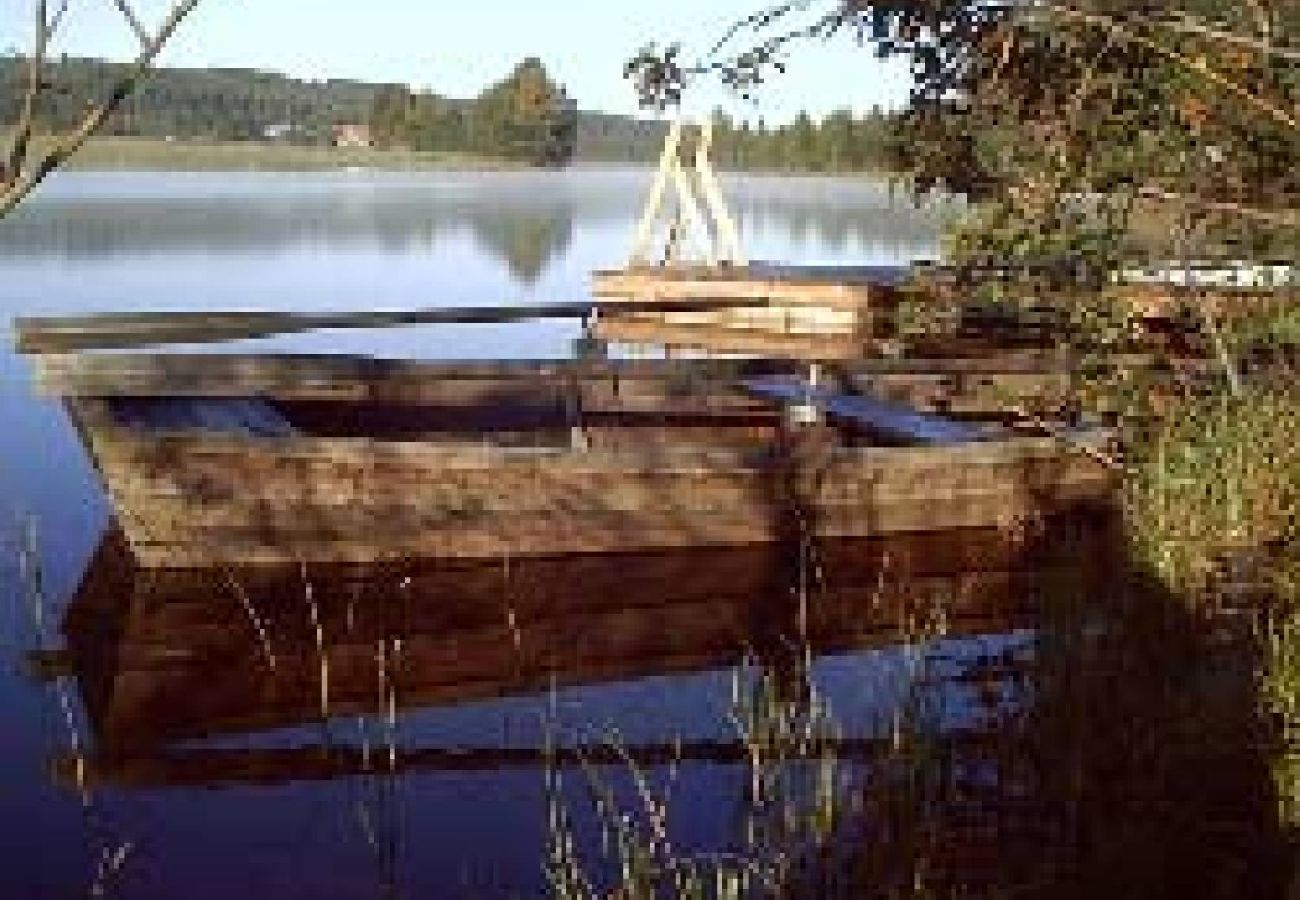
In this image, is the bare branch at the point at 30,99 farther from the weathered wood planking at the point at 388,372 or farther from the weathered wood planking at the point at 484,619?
the weathered wood planking at the point at 388,372

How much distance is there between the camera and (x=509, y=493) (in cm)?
1252

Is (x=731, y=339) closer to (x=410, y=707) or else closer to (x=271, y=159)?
(x=410, y=707)

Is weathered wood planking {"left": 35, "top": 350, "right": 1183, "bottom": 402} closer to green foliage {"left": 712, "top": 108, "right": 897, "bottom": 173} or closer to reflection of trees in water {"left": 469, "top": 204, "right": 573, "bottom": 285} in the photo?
reflection of trees in water {"left": 469, "top": 204, "right": 573, "bottom": 285}

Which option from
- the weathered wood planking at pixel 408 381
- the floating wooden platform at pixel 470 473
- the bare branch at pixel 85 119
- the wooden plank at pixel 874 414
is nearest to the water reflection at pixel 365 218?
the wooden plank at pixel 874 414

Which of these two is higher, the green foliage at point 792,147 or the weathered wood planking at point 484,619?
the green foliage at point 792,147

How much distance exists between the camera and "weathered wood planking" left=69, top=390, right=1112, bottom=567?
1166 cm

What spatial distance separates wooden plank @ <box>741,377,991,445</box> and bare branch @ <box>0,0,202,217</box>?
1259 centimetres

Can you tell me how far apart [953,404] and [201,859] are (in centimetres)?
1178

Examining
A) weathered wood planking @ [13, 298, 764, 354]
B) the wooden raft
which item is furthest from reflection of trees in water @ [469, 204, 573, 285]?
weathered wood planking @ [13, 298, 764, 354]

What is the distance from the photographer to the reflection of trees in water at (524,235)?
4566cm

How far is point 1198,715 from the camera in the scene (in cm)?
579

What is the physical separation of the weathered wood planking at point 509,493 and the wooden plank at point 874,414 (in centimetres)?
62

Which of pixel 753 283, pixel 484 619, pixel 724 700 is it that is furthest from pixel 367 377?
pixel 753 283

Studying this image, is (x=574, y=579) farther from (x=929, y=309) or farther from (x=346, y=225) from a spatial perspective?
(x=346, y=225)
